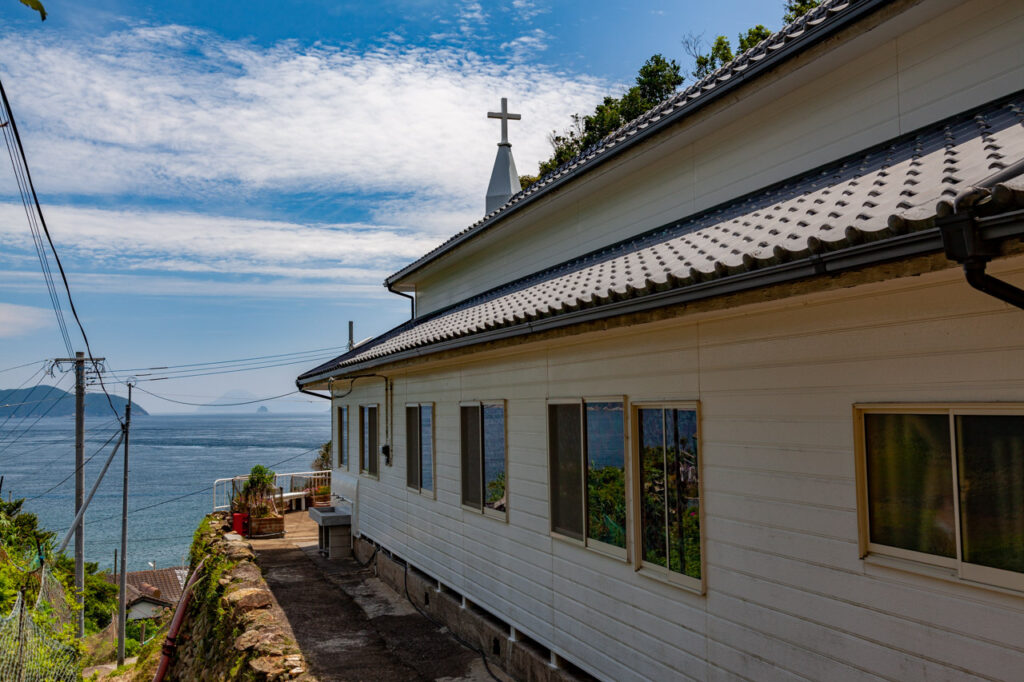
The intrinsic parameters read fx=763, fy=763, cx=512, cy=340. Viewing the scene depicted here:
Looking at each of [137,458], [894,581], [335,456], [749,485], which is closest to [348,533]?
[335,456]

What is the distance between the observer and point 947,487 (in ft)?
12.3

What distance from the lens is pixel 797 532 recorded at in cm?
452

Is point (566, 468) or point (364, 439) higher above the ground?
point (566, 468)

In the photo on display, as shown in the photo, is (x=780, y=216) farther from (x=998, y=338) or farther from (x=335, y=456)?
(x=335, y=456)

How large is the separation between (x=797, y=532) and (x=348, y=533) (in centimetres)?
1300

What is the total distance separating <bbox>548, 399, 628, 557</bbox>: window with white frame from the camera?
6379mm

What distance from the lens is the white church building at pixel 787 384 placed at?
3533 mm

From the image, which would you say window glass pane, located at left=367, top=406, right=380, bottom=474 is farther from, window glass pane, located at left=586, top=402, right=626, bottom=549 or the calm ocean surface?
the calm ocean surface

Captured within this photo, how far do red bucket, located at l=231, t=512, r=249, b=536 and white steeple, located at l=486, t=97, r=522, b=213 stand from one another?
9731mm

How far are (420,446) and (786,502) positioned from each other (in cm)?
749

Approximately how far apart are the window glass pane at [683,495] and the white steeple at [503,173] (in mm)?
13737

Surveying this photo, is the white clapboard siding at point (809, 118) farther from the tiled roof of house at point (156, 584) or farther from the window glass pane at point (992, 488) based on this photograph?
the tiled roof of house at point (156, 584)

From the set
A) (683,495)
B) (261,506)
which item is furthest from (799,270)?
(261,506)

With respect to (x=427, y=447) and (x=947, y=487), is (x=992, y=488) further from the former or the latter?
(x=427, y=447)
